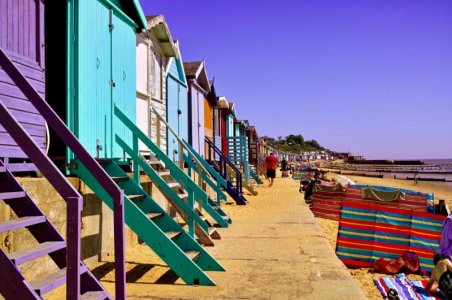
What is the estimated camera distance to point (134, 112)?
8414 millimetres

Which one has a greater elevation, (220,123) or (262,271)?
(220,123)

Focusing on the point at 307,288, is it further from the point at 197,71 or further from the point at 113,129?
the point at 197,71

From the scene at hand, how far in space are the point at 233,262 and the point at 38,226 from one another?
11.0 feet

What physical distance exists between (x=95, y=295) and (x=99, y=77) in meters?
3.98

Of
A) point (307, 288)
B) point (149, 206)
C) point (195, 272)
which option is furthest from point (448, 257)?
point (149, 206)

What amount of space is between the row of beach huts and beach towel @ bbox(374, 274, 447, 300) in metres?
2.86

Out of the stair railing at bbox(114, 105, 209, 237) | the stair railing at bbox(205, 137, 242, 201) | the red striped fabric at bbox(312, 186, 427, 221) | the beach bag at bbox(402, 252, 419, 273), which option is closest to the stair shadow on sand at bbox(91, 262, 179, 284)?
the stair railing at bbox(114, 105, 209, 237)

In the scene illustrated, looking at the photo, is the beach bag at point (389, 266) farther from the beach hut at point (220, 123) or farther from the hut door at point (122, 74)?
the beach hut at point (220, 123)

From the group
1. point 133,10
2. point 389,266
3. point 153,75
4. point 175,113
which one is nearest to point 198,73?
point 175,113

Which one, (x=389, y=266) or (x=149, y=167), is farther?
(x=389, y=266)

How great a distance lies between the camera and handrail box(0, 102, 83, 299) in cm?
296

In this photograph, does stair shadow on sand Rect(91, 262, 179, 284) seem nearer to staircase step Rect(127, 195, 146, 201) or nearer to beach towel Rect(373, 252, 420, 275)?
staircase step Rect(127, 195, 146, 201)

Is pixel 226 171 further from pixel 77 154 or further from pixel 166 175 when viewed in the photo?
pixel 77 154

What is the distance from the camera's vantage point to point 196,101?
1523cm
